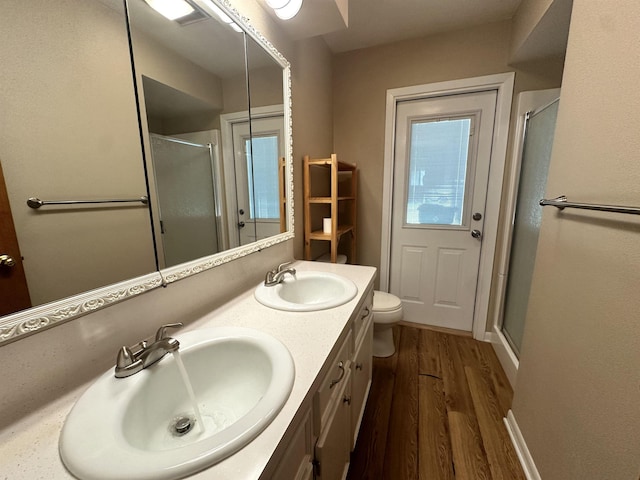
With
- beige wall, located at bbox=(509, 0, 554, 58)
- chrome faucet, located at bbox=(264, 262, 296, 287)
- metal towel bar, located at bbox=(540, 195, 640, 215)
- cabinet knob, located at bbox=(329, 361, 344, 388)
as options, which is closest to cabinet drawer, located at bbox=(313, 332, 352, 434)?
cabinet knob, located at bbox=(329, 361, 344, 388)

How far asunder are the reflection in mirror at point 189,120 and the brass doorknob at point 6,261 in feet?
0.98

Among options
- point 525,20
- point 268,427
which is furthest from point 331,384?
point 525,20

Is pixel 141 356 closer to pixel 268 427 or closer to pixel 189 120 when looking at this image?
pixel 268 427

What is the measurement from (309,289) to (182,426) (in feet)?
2.57

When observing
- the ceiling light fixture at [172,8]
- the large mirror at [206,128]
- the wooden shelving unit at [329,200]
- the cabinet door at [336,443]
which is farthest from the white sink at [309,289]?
the ceiling light fixture at [172,8]

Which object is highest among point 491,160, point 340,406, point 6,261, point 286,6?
point 286,6

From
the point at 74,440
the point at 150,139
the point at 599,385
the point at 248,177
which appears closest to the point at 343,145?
the point at 248,177

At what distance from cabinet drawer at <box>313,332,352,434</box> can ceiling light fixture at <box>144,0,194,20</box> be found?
3.85 ft

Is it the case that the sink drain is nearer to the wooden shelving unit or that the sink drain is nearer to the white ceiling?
the wooden shelving unit

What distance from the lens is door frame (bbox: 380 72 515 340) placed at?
1.83 metres

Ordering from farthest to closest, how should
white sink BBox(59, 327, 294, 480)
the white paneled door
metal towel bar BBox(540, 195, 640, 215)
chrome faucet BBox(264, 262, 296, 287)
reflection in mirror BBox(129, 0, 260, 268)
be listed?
the white paneled door < chrome faucet BBox(264, 262, 296, 287) < reflection in mirror BBox(129, 0, 260, 268) < metal towel bar BBox(540, 195, 640, 215) < white sink BBox(59, 327, 294, 480)

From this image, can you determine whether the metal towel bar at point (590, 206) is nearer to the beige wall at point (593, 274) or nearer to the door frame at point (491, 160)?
the beige wall at point (593, 274)

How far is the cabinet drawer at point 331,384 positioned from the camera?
677 mm

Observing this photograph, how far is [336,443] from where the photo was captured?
2.86 feet
